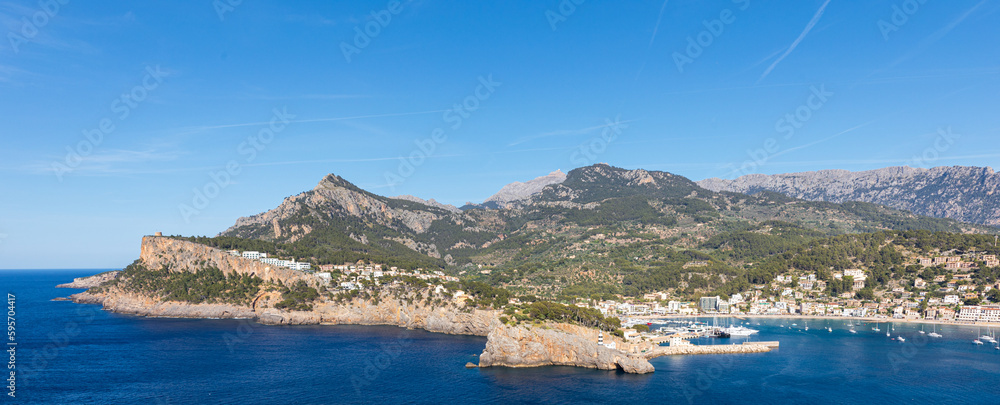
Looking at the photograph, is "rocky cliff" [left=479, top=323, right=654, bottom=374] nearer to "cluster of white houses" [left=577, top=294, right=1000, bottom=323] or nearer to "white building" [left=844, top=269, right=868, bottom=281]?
"cluster of white houses" [left=577, top=294, right=1000, bottom=323]

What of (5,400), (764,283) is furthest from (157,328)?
(764,283)

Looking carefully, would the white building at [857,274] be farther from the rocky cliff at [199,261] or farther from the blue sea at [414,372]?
the rocky cliff at [199,261]

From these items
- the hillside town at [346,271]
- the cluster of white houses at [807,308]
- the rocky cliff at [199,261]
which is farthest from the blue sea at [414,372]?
the hillside town at [346,271]

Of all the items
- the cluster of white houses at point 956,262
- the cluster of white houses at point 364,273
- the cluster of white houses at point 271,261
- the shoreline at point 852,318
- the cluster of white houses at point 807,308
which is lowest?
the shoreline at point 852,318

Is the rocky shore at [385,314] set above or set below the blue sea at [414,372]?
above

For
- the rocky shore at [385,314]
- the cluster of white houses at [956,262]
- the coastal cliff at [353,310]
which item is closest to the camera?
the rocky shore at [385,314]

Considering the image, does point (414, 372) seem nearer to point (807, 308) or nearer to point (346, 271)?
point (346, 271)

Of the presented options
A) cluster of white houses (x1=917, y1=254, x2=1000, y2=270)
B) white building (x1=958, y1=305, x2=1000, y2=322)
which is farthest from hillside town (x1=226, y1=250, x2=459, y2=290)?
cluster of white houses (x1=917, y1=254, x2=1000, y2=270)

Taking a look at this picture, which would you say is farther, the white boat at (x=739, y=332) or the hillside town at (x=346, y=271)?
the hillside town at (x=346, y=271)
